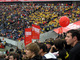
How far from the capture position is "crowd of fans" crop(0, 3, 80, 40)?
1291 centimetres

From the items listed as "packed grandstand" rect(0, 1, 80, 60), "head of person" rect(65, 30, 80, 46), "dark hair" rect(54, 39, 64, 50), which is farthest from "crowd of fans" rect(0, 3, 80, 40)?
"head of person" rect(65, 30, 80, 46)

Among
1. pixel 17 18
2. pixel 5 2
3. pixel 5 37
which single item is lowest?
→ pixel 5 37

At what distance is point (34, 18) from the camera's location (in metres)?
15.5

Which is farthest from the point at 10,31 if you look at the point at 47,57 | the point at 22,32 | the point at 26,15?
the point at 47,57

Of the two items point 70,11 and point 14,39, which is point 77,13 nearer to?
point 70,11

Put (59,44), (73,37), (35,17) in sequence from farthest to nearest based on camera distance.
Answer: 1. (35,17)
2. (59,44)
3. (73,37)

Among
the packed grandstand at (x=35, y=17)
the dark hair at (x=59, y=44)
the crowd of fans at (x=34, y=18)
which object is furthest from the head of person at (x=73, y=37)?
the crowd of fans at (x=34, y=18)

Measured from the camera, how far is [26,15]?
53.5 feet

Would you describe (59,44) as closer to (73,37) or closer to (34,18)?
(73,37)

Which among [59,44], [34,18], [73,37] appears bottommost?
[34,18]

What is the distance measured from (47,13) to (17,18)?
3.71 metres

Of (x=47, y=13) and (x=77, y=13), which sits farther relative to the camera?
(x=47, y=13)

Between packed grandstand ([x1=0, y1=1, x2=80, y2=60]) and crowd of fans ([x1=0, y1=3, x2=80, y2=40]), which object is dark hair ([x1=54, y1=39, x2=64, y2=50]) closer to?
packed grandstand ([x1=0, y1=1, x2=80, y2=60])

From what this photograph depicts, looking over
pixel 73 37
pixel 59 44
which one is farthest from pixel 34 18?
pixel 73 37
